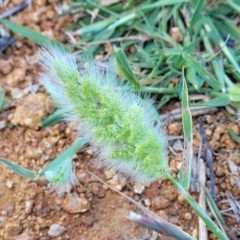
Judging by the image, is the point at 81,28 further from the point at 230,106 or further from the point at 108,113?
the point at 108,113

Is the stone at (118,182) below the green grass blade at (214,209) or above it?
above

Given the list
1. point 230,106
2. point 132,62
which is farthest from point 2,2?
point 230,106

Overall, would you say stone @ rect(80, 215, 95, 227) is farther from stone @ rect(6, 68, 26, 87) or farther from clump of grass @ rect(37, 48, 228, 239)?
stone @ rect(6, 68, 26, 87)

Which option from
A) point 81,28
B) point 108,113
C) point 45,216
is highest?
point 108,113

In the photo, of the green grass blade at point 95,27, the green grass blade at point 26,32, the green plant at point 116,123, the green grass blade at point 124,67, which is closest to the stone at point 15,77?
the green grass blade at point 26,32

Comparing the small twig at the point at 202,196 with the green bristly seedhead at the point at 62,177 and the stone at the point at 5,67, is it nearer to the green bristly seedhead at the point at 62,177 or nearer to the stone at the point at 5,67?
the green bristly seedhead at the point at 62,177

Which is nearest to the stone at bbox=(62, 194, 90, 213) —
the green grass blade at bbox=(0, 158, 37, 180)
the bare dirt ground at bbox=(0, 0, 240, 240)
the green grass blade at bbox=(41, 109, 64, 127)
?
the bare dirt ground at bbox=(0, 0, 240, 240)
